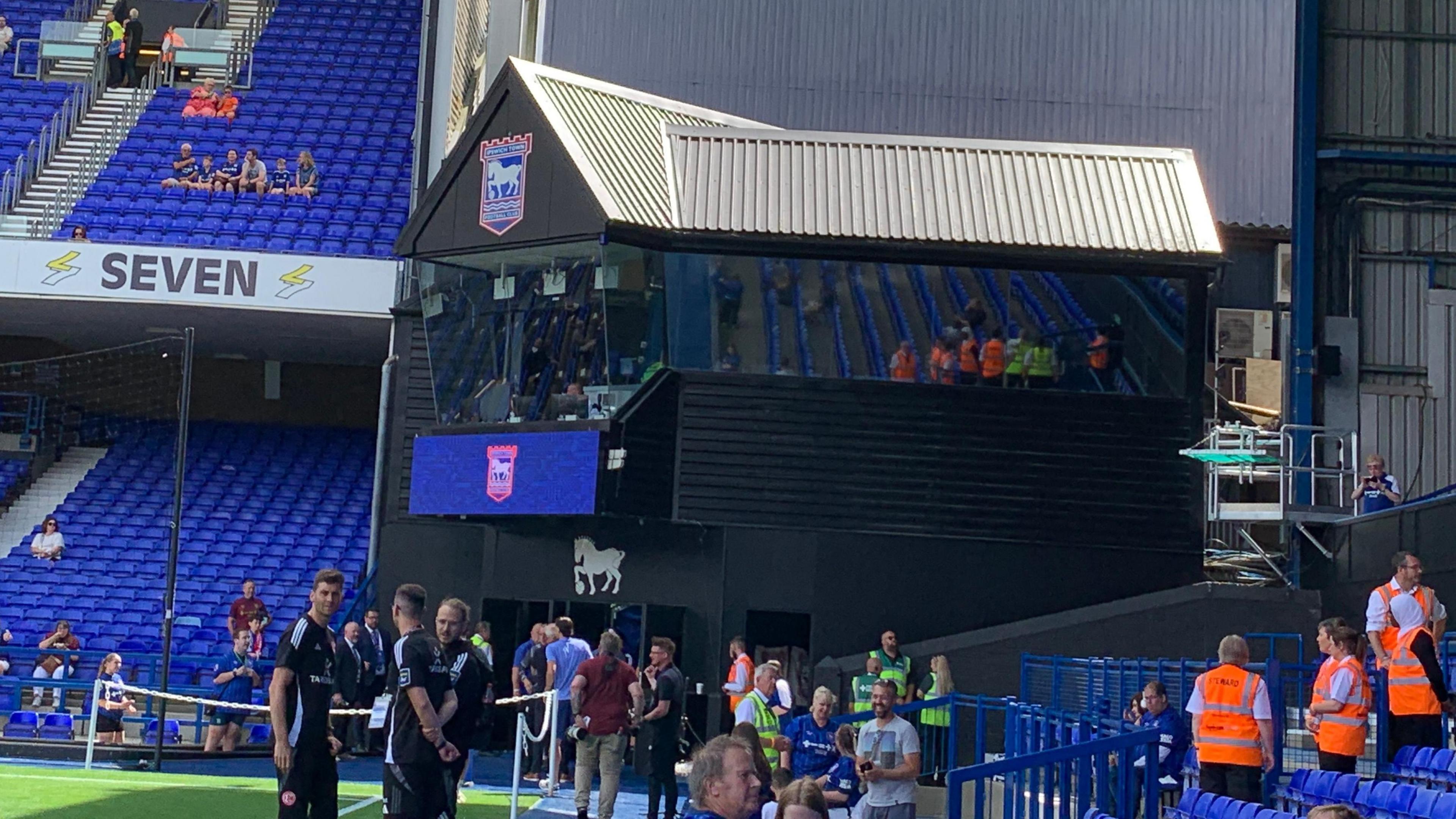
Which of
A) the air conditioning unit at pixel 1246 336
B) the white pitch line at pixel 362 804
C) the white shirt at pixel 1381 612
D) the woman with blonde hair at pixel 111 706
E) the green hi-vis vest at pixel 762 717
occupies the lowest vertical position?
the white pitch line at pixel 362 804

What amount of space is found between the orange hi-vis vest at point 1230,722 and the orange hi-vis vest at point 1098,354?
11.3 m

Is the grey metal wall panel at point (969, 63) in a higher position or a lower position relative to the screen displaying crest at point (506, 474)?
higher

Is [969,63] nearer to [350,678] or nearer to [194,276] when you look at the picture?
[194,276]

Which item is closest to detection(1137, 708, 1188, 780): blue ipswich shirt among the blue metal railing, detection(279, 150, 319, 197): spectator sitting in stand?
the blue metal railing

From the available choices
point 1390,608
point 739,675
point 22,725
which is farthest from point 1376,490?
point 22,725

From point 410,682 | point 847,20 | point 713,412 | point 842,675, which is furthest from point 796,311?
point 410,682

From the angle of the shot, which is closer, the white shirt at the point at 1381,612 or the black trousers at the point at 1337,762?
the black trousers at the point at 1337,762

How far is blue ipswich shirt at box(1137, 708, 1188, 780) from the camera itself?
1525 cm

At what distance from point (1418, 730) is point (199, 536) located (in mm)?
21720

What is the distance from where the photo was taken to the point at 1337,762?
13.4 metres

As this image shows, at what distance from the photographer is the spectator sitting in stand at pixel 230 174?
32.8 meters

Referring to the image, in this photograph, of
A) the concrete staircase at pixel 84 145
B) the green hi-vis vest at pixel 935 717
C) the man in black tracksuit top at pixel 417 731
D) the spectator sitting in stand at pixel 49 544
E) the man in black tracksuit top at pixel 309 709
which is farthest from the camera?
the concrete staircase at pixel 84 145

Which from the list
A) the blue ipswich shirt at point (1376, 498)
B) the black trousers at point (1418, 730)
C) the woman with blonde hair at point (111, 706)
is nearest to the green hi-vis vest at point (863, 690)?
the blue ipswich shirt at point (1376, 498)

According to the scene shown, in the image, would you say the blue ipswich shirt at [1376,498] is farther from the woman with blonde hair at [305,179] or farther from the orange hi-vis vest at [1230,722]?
the woman with blonde hair at [305,179]
